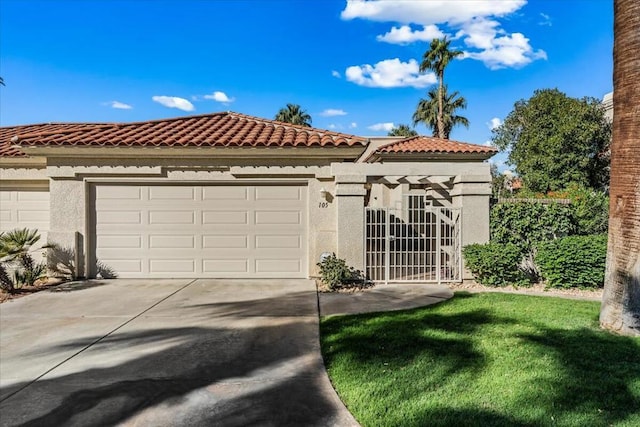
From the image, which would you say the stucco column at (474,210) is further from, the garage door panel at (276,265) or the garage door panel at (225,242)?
the garage door panel at (225,242)

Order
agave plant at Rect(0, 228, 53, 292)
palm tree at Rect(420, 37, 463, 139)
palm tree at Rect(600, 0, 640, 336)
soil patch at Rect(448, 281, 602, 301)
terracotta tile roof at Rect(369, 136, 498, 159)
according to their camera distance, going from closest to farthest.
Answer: palm tree at Rect(600, 0, 640, 336) < soil patch at Rect(448, 281, 602, 301) < agave plant at Rect(0, 228, 53, 292) < terracotta tile roof at Rect(369, 136, 498, 159) < palm tree at Rect(420, 37, 463, 139)

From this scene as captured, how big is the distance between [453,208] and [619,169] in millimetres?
4163

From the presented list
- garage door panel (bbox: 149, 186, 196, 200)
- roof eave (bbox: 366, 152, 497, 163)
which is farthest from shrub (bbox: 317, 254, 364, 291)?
roof eave (bbox: 366, 152, 497, 163)

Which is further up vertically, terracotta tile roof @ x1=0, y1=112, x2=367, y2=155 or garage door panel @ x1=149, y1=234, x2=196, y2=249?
terracotta tile roof @ x1=0, y1=112, x2=367, y2=155

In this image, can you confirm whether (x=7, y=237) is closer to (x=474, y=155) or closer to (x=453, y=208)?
(x=453, y=208)

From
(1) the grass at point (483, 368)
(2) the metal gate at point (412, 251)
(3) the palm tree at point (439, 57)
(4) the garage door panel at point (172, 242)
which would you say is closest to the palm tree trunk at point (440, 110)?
(3) the palm tree at point (439, 57)

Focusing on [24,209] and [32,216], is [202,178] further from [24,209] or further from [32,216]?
[24,209]

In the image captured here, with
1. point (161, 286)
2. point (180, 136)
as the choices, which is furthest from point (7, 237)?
point (180, 136)

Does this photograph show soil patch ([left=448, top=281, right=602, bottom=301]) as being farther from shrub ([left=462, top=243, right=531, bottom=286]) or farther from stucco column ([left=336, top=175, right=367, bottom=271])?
stucco column ([left=336, top=175, right=367, bottom=271])

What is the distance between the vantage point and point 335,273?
9438mm

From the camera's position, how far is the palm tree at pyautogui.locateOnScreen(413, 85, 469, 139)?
37.7m

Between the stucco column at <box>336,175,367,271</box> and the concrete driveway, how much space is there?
6.63 ft

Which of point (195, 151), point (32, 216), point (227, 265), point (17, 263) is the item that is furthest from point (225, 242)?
point (32, 216)

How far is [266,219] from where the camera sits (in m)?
10.8
